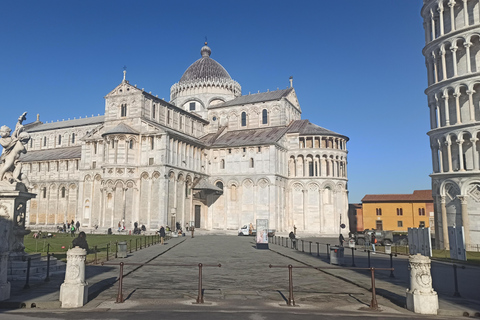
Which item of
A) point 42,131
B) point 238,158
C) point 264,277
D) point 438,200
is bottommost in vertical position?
point 264,277


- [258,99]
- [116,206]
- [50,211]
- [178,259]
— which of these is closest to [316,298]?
[178,259]

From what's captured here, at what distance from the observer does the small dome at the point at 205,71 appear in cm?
6569

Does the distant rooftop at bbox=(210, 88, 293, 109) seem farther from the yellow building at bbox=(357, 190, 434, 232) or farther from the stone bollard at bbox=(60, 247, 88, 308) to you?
the stone bollard at bbox=(60, 247, 88, 308)

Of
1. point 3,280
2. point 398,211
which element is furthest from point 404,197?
point 3,280

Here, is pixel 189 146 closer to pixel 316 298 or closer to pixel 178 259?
pixel 178 259

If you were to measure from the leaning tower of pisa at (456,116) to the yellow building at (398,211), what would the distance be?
37739 millimetres

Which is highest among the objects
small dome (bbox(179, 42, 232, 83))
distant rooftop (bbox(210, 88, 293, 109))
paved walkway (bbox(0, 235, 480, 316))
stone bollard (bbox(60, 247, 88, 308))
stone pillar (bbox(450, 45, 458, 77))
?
small dome (bbox(179, 42, 232, 83))

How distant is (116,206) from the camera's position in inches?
1789

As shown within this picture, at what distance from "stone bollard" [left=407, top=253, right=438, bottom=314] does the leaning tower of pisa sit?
23.2 m

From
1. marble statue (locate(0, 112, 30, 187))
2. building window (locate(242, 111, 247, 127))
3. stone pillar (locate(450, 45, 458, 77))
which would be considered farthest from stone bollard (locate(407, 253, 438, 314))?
building window (locate(242, 111, 247, 127))

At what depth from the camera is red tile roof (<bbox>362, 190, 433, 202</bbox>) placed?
66875 mm

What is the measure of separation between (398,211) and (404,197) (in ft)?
9.21

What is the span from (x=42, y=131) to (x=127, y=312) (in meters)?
72.6

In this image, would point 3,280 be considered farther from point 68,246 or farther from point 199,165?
point 199,165
